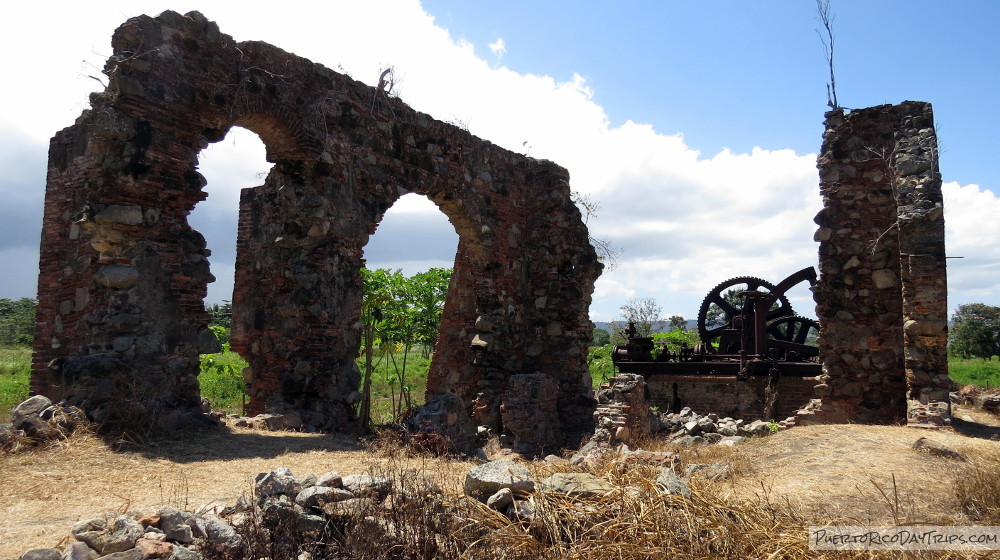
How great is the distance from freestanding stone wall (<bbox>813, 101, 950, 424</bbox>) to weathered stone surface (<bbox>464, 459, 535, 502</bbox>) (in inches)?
288

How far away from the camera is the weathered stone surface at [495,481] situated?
13.8 ft

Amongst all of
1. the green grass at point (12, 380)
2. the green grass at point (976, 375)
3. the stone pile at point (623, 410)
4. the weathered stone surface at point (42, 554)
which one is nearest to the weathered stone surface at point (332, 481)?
the weathered stone surface at point (42, 554)

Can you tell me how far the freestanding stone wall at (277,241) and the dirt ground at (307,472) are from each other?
82 centimetres

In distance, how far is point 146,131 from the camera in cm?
698

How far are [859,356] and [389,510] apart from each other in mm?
8786

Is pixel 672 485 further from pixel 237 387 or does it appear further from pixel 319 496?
pixel 237 387

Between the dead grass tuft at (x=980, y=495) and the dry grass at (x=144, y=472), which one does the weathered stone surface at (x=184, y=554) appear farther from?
the dead grass tuft at (x=980, y=495)

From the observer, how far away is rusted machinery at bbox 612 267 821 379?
14.7 meters

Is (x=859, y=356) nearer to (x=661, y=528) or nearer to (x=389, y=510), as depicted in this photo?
(x=661, y=528)

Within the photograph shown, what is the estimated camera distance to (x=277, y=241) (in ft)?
28.3

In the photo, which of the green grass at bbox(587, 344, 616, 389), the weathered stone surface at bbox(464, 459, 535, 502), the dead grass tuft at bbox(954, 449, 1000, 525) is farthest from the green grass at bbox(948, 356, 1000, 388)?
the weathered stone surface at bbox(464, 459, 535, 502)

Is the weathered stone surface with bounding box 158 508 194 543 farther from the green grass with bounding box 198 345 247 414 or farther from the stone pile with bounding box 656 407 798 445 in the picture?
the green grass with bounding box 198 345 247 414

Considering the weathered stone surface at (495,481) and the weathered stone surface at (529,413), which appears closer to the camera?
the weathered stone surface at (495,481)

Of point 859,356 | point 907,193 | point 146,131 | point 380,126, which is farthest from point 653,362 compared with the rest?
point 146,131
